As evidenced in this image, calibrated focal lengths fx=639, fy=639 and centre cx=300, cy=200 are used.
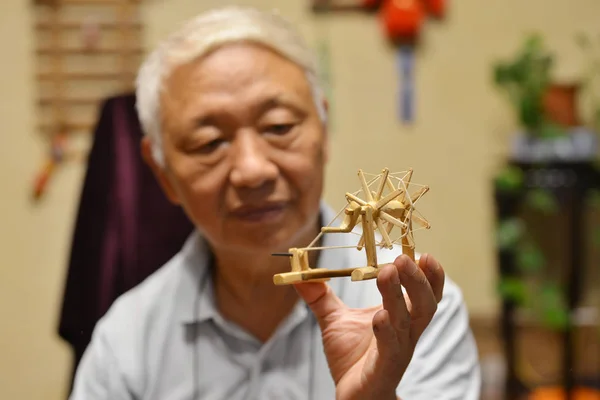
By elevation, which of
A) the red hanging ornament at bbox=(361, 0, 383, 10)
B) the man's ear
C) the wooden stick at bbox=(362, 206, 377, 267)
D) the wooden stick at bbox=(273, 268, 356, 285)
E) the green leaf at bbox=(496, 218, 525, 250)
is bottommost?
the green leaf at bbox=(496, 218, 525, 250)

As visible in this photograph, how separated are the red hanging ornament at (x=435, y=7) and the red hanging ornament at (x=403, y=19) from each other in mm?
16

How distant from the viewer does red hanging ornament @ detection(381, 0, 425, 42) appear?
57.5 inches

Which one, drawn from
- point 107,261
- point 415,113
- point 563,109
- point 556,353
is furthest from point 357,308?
point 563,109

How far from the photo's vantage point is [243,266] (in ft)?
2.05

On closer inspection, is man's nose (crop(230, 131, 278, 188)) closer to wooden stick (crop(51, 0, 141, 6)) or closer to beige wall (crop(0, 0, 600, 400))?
beige wall (crop(0, 0, 600, 400))

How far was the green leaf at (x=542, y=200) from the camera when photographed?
1589 mm

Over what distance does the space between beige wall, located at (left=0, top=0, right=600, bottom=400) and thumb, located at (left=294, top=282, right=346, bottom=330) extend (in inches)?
8.7

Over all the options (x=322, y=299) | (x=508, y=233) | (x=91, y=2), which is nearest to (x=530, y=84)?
(x=508, y=233)

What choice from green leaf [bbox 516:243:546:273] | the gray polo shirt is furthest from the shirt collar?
green leaf [bbox 516:243:546:273]

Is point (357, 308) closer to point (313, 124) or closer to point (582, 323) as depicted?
point (313, 124)

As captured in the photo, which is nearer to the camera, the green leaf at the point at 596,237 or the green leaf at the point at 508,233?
the green leaf at the point at 508,233

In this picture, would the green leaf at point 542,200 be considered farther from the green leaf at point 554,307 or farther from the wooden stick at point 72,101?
the wooden stick at point 72,101

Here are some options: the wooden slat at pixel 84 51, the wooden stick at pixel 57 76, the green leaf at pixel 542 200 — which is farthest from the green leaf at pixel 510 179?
the wooden stick at pixel 57 76

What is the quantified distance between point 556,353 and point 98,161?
0.77 m
